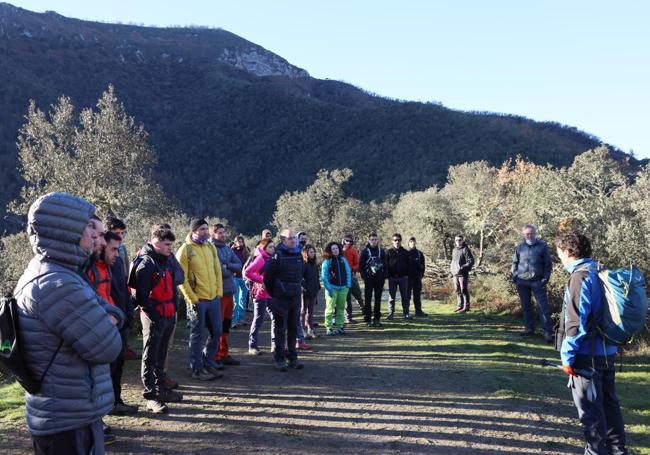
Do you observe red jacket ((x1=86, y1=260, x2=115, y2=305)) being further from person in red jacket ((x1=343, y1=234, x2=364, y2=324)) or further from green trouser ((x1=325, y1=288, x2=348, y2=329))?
person in red jacket ((x1=343, y1=234, x2=364, y2=324))

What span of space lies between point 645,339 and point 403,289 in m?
4.83

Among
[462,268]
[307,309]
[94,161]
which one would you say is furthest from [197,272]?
[94,161]

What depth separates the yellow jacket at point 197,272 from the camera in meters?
5.63

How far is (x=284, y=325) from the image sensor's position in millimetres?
6527

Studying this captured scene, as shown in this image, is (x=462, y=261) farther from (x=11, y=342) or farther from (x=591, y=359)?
(x=11, y=342)

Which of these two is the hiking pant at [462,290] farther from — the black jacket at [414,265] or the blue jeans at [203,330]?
the blue jeans at [203,330]

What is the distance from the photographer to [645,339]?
9172mm

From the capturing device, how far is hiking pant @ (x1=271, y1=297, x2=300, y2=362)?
6.45 metres

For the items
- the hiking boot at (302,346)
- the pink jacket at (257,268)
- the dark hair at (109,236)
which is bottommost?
the hiking boot at (302,346)

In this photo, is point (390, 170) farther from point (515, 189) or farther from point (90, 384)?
point (90, 384)

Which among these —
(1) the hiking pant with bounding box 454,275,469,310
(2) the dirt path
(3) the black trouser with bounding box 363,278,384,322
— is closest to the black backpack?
(2) the dirt path

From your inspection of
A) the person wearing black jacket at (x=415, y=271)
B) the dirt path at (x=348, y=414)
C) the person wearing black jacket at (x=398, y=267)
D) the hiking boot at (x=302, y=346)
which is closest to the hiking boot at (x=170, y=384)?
the dirt path at (x=348, y=414)

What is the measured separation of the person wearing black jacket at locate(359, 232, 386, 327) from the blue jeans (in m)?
4.35

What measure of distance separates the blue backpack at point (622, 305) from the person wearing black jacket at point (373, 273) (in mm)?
6300
